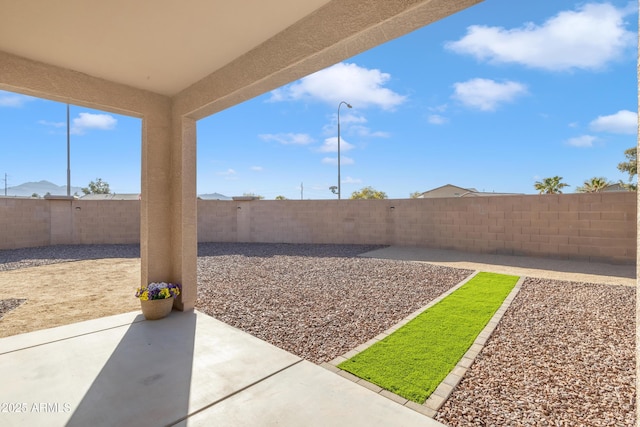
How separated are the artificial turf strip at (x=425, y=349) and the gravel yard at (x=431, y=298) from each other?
0.22m

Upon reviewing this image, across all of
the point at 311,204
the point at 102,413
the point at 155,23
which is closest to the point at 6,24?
the point at 155,23

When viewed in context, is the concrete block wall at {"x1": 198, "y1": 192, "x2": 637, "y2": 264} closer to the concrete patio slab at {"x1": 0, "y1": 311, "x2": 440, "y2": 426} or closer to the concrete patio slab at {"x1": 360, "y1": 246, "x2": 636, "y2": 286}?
the concrete patio slab at {"x1": 360, "y1": 246, "x2": 636, "y2": 286}

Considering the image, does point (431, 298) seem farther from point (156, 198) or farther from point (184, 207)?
point (156, 198)

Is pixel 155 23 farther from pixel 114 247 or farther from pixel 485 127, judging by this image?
pixel 485 127

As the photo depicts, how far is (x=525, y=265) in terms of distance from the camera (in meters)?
7.82

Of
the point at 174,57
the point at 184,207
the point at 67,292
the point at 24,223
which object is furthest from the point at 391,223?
the point at 24,223

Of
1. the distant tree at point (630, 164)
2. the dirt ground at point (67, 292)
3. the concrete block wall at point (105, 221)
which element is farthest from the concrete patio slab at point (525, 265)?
the distant tree at point (630, 164)

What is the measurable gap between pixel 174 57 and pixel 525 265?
905 centimetres

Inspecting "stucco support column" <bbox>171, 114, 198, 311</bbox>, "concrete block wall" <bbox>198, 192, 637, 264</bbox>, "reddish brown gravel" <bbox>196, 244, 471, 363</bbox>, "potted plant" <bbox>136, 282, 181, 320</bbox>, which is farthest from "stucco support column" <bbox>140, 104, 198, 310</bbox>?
"concrete block wall" <bbox>198, 192, 637, 264</bbox>

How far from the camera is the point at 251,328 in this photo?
3797 mm

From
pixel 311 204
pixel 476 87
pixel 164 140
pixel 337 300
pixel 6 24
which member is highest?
pixel 476 87

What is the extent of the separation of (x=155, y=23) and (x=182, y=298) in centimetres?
345

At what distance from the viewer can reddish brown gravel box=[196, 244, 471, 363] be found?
3.62 metres

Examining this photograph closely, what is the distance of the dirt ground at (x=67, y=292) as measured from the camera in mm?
4160
